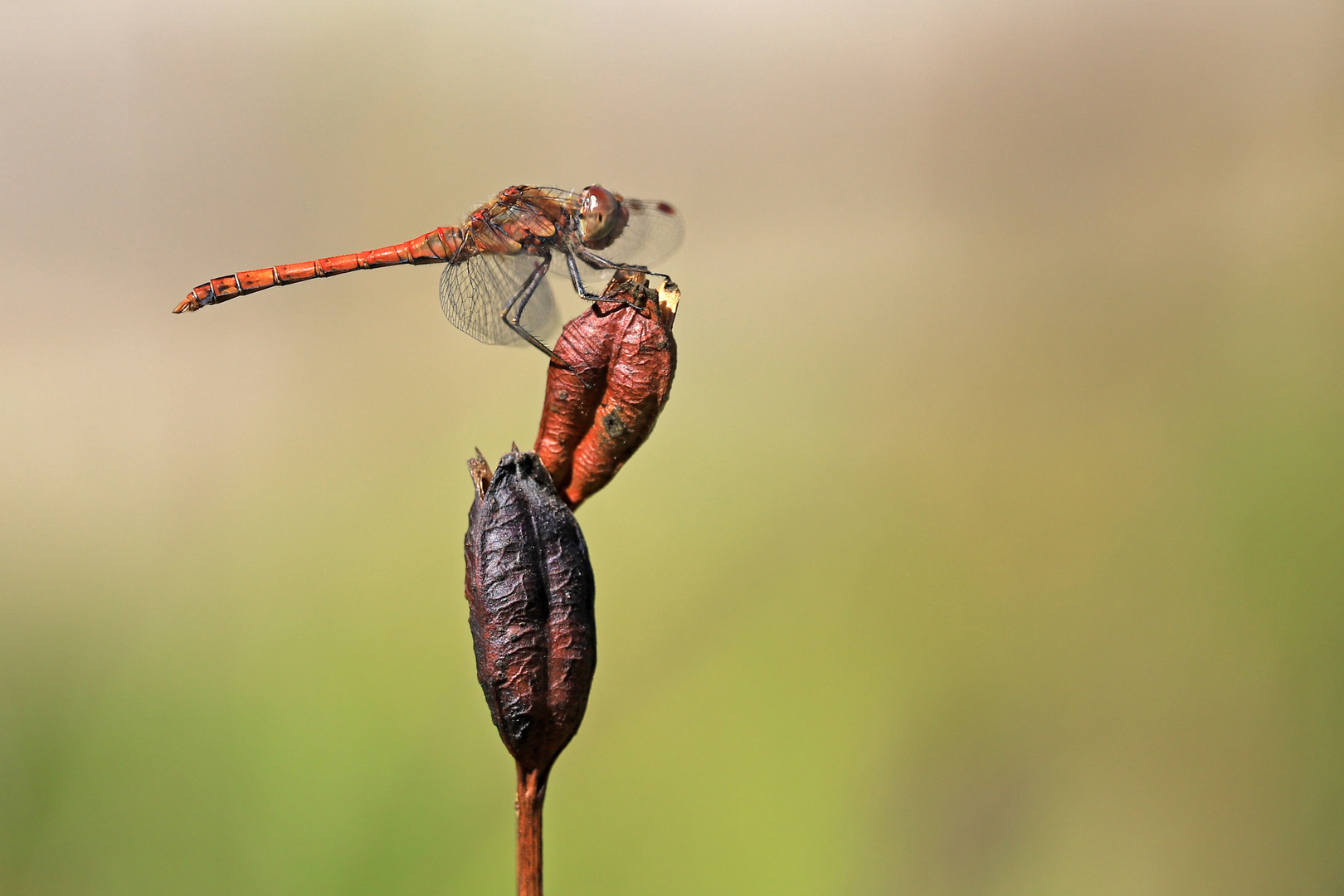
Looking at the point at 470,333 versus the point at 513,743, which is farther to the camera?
the point at 470,333

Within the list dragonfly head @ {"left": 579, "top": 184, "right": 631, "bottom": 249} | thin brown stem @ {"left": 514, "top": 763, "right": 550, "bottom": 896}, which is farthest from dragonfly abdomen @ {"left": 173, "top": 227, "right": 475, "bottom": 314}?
thin brown stem @ {"left": 514, "top": 763, "right": 550, "bottom": 896}

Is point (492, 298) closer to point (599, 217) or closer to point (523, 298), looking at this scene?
point (523, 298)

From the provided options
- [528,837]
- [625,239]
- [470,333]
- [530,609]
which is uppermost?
[625,239]

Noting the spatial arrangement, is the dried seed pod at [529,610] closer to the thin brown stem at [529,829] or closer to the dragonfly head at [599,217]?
the thin brown stem at [529,829]

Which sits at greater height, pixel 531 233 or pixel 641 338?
pixel 531 233

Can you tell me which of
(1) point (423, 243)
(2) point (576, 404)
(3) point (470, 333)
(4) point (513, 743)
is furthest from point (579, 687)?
(1) point (423, 243)

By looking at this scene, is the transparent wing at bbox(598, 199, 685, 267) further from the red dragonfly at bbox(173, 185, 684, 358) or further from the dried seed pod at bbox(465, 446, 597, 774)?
the dried seed pod at bbox(465, 446, 597, 774)

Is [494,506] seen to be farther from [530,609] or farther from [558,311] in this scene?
[558,311]
